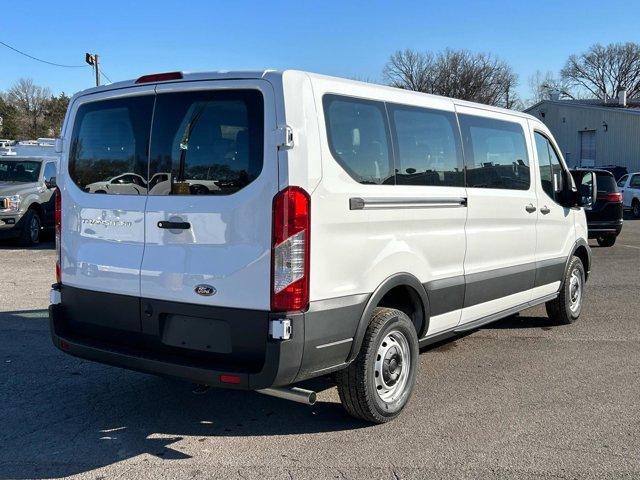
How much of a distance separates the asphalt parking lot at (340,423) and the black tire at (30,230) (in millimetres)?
7792

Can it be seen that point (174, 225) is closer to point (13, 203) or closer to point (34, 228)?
point (13, 203)

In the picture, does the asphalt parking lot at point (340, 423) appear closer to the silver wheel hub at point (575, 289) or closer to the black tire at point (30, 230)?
the silver wheel hub at point (575, 289)

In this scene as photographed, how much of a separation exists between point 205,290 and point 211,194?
561 mm

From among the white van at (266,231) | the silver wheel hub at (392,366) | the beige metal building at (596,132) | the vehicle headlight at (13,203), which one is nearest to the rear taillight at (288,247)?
the white van at (266,231)

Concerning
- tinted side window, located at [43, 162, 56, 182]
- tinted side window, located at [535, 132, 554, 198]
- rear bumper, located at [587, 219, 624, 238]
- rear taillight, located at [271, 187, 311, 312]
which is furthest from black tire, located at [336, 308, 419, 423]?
tinted side window, located at [43, 162, 56, 182]

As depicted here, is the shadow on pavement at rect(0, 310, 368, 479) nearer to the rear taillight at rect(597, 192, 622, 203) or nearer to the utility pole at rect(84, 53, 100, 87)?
the rear taillight at rect(597, 192, 622, 203)

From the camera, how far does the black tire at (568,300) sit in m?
7.12

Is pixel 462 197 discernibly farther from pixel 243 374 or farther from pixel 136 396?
pixel 136 396

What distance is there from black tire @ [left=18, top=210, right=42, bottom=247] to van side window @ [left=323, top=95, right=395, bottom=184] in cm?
1135

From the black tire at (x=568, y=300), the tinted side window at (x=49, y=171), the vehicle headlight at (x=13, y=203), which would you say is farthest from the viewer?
the tinted side window at (x=49, y=171)

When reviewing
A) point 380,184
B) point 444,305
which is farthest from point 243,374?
point 444,305

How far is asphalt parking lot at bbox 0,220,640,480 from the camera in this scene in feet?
12.3

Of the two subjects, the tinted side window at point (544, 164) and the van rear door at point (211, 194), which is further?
the tinted side window at point (544, 164)

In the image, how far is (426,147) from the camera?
4688mm
